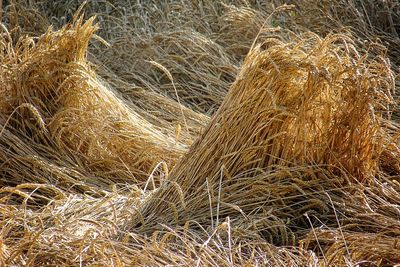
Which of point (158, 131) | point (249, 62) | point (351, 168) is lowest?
point (158, 131)

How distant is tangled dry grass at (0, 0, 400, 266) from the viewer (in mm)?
3334

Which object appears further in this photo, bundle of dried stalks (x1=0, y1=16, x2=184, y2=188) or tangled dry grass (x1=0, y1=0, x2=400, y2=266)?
bundle of dried stalks (x1=0, y1=16, x2=184, y2=188)

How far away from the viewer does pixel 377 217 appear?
11.8 feet

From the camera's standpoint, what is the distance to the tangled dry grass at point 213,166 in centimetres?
333

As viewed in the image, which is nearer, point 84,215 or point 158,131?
point 84,215

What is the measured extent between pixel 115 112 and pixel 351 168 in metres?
1.45

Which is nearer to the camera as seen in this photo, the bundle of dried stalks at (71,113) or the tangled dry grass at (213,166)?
the tangled dry grass at (213,166)

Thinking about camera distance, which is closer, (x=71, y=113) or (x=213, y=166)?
(x=213, y=166)

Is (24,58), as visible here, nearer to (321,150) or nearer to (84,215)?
(84,215)

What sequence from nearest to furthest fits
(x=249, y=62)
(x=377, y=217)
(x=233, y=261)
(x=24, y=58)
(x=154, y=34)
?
(x=233, y=261) < (x=377, y=217) < (x=249, y=62) < (x=24, y=58) < (x=154, y=34)

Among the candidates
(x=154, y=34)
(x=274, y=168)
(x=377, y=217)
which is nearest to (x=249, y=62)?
(x=274, y=168)

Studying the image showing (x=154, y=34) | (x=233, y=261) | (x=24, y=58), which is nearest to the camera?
(x=233, y=261)

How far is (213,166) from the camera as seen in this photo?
3.75m

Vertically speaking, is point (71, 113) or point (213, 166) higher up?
point (213, 166)
